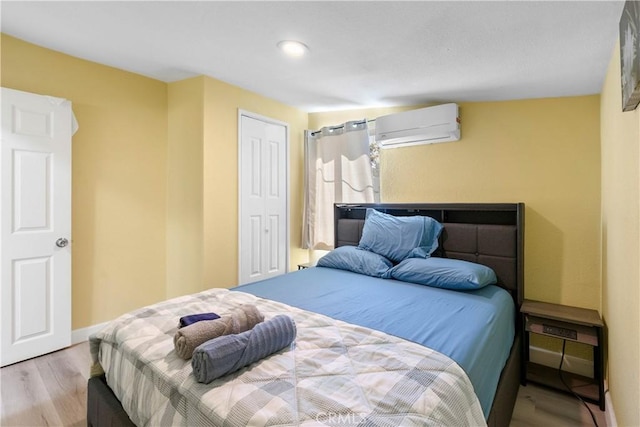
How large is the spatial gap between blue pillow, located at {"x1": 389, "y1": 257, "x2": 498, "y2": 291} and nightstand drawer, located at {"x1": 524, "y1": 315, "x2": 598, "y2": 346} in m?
0.37

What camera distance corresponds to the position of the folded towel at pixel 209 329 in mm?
1189

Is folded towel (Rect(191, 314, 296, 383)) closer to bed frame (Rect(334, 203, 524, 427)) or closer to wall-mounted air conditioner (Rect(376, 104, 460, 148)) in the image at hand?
bed frame (Rect(334, 203, 524, 427))

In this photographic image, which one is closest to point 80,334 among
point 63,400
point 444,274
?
point 63,400

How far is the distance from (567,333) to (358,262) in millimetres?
1505

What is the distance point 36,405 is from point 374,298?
84.3 inches

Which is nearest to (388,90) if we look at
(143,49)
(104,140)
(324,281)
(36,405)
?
(324,281)

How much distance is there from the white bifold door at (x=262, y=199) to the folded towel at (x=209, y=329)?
6.36ft

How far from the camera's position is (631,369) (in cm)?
131

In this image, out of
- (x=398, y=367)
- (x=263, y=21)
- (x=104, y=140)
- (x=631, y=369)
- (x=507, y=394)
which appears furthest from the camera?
(x=104, y=140)

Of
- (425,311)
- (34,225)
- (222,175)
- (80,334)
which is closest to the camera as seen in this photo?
(425,311)

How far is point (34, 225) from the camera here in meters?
2.45

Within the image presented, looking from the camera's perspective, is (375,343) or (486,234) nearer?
(375,343)

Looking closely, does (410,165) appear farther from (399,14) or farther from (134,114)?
(134,114)

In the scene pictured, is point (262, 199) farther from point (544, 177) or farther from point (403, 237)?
point (544, 177)
